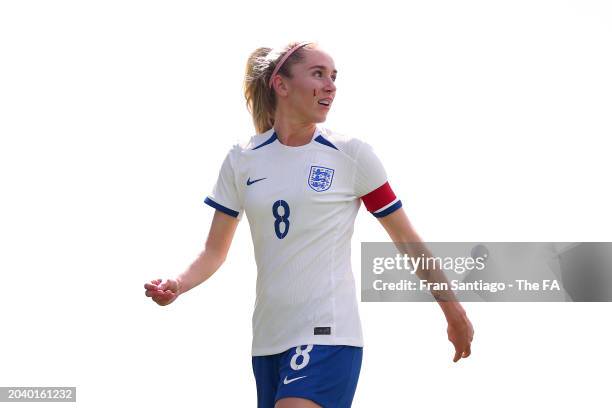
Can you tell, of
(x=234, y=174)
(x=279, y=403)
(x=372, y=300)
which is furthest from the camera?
(x=372, y=300)

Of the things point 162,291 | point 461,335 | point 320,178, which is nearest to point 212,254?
point 162,291

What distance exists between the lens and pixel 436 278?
4.58 m

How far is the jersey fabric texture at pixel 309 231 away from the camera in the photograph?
4.51 m

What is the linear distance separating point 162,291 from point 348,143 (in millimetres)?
1323

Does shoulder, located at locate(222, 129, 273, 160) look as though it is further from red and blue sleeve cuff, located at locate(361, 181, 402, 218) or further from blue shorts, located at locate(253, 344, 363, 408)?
blue shorts, located at locate(253, 344, 363, 408)

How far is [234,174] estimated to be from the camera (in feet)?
16.2

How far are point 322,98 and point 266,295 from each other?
1.16 m

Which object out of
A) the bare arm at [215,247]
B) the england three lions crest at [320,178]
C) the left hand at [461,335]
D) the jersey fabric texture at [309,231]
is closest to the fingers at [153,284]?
the bare arm at [215,247]

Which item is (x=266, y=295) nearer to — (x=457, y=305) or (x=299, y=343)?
(x=299, y=343)

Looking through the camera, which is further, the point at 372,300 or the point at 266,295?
the point at 372,300

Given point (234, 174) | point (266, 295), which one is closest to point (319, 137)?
point (234, 174)

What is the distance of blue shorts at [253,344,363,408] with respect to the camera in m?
4.30

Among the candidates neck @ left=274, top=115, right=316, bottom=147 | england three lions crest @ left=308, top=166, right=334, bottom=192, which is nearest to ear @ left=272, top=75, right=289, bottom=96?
neck @ left=274, top=115, right=316, bottom=147

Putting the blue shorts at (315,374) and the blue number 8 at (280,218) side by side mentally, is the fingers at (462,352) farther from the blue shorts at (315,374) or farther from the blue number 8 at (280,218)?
the blue number 8 at (280,218)
